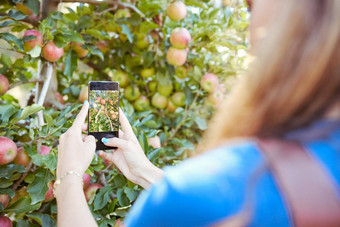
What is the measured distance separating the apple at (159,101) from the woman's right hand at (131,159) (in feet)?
2.01

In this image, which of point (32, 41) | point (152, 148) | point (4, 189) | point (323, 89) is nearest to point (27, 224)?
point (4, 189)

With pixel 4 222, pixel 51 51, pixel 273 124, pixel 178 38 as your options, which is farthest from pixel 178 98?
pixel 273 124

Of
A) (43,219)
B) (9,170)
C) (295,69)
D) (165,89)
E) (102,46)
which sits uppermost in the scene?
(295,69)

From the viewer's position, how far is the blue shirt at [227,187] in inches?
14.0

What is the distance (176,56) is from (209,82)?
16cm

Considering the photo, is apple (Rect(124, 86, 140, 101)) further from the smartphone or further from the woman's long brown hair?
the woman's long brown hair

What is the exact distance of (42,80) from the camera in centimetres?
115

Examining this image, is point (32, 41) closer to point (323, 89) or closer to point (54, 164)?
point (54, 164)

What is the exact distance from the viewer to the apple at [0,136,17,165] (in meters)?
0.88

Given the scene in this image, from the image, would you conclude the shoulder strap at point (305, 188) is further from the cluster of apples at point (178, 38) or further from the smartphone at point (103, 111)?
the cluster of apples at point (178, 38)

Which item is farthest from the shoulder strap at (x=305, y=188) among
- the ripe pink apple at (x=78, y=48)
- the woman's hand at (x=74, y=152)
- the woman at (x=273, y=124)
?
the ripe pink apple at (x=78, y=48)

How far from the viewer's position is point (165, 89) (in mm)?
1437

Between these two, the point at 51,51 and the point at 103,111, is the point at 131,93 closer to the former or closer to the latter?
the point at 51,51

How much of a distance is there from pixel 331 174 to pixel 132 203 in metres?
0.67
